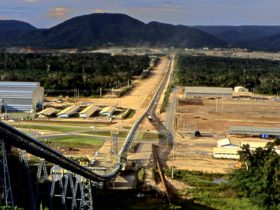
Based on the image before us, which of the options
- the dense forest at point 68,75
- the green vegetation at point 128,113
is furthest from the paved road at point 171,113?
the dense forest at point 68,75

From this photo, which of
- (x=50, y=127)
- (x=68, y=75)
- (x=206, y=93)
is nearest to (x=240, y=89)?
(x=206, y=93)

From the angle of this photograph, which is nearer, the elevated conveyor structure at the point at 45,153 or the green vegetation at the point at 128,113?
the elevated conveyor structure at the point at 45,153

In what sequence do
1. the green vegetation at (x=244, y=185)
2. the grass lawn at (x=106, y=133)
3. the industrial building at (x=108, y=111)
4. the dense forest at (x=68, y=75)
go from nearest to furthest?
1. the green vegetation at (x=244, y=185)
2. the grass lawn at (x=106, y=133)
3. the industrial building at (x=108, y=111)
4. the dense forest at (x=68, y=75)

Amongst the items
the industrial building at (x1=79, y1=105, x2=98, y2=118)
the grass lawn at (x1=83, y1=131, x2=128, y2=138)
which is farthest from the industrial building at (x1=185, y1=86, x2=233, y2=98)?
the grass lawn at (x1=83, y1=131, x2=128, y2=138)

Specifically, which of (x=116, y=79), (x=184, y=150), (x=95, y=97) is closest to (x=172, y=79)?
(x=116, y=79)

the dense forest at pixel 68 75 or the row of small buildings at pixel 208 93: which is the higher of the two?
the dense forest at pixel 68 75

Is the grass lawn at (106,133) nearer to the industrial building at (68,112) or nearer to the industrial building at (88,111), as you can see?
the industrial building at (88,111)

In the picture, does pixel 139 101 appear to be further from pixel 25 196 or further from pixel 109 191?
pixel 25 196
